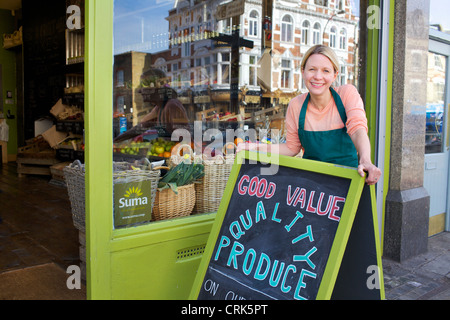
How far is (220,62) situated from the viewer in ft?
24.7

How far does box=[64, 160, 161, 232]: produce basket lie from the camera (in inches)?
96.1

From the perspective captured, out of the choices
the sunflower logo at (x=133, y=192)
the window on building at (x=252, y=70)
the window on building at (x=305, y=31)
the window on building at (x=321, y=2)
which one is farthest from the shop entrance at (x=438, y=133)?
the sunflower logo at (x=133, y=192)

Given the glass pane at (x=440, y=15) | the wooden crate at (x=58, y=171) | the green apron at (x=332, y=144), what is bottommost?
the wooden crate at (x=58, y=171)

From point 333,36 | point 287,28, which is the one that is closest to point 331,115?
point 333,36

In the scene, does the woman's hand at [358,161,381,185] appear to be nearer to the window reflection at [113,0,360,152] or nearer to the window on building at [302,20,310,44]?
the window reflection at [113,0,360,152]

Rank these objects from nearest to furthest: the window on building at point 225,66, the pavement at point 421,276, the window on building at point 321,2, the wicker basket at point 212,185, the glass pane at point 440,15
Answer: the wicker basket at point 212,185 → the pavement at point 421,276 → the glass pane at point 440,15 → the window on building at point 321,2 → the window on building at point 225,66

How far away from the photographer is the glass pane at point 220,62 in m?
4.66

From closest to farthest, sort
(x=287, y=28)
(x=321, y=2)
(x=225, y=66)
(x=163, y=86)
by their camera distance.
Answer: (x=321, y=2) < (x=287, y=28) < (x=163, y=86) < (x=225, y=66)

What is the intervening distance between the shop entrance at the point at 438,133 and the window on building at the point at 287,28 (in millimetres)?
2265

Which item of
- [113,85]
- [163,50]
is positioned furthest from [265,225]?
[163,50]

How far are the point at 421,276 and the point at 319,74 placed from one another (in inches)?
98.0

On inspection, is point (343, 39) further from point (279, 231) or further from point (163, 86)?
point (279, 231)

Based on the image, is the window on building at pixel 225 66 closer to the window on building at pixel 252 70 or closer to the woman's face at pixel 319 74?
the window on building at pixel 252 70

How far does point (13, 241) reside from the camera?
4.04 m
